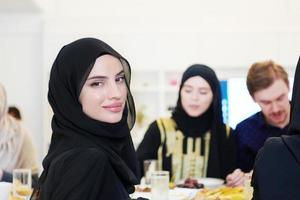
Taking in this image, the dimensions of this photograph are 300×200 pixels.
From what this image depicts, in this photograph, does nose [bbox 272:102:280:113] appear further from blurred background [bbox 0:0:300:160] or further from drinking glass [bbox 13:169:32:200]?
blurred background [bbox 0:0:300:160]

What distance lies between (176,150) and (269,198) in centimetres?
144

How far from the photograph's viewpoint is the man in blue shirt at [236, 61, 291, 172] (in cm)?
253

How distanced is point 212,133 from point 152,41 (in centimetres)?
237

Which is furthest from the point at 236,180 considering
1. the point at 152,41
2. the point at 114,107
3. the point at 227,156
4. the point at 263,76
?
the point at 152,41

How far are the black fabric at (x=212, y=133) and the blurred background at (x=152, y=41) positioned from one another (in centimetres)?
216

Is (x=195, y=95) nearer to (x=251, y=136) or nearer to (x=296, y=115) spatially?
(x=251, y=136)

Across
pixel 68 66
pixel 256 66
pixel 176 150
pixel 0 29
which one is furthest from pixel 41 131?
pixel 68 66

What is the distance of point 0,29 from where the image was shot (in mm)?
5242

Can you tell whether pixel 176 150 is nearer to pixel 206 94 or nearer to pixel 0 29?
pixel 206 94

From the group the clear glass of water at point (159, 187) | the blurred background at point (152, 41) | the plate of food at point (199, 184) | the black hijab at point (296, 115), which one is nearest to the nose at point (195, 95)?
the plate of food at point (199, 184)

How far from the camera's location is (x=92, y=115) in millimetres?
1532

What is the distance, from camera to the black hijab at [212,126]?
2.68 meters

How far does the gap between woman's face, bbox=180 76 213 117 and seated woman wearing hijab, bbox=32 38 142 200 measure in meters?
1.13

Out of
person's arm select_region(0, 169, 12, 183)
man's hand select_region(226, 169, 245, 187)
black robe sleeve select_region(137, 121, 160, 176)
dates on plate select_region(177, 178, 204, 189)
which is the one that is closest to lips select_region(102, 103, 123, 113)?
dates on plate select_region(177, 178, 204, 189)
